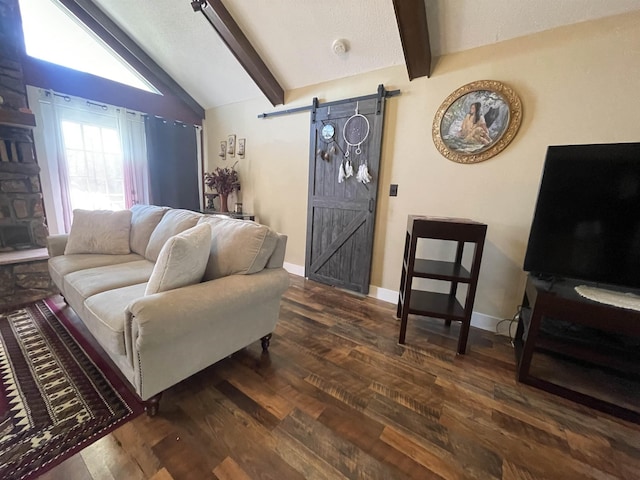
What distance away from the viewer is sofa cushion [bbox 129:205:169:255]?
2252 millimetres

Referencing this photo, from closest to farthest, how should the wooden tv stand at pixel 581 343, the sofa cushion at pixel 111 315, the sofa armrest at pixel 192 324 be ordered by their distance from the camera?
the sofa armrest at pixel 192 324 < the sofa cushion at pixel 111 315 < the wooden tv stand at pixel 581 343

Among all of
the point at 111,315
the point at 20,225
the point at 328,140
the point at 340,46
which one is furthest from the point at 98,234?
the point at 340,46

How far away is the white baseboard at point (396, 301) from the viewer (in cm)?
213

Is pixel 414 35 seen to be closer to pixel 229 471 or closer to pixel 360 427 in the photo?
pixel 360 427

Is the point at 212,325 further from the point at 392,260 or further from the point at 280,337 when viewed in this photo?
the point at 392,260

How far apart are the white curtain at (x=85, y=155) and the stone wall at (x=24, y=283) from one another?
89cm

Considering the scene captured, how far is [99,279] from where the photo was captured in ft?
5.53

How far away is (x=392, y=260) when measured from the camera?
2621 mm

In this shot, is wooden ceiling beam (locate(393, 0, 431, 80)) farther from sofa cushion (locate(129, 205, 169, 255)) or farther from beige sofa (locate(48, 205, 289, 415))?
sofa cushion (locate(129, 205, 169, 255))

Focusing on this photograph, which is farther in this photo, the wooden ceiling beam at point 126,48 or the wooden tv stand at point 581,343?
the wooden ceiling beam at point 126,48

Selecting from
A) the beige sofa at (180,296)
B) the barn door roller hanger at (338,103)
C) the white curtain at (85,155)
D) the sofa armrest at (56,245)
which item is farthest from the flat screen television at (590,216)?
the white curtain at (85,155)

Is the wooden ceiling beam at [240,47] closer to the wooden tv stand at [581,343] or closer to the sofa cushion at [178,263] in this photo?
the sofa cushion at [178,263]

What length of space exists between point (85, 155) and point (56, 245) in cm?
155

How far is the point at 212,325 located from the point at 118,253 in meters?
1.54
